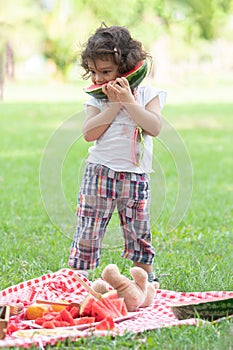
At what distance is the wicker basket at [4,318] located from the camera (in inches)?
102

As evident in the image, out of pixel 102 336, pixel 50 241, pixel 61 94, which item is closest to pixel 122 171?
pixel 102 336

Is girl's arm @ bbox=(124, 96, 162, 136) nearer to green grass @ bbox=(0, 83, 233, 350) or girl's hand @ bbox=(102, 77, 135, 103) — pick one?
girl's hand @ bbox=(102, 77, 135, 103)

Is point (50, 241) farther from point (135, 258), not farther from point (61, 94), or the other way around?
point (61, 94)

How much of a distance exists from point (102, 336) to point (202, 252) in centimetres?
174

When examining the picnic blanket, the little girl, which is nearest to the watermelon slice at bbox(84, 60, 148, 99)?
the little girl

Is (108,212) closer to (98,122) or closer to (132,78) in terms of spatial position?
(98,122)

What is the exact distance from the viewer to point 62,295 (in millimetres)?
3273

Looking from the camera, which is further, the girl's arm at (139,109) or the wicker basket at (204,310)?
the girl's arm at (139,109)

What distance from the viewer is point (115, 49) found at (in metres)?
3.31

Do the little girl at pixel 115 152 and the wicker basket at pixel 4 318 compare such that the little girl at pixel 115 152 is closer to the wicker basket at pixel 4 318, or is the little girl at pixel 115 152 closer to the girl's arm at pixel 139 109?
the girl's arm at pixel 139 109

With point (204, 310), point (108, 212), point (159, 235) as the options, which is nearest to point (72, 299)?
point (108, 212)

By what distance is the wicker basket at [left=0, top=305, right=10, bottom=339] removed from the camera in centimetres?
259

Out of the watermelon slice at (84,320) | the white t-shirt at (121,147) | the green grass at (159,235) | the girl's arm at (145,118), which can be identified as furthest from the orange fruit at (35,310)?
the girl's arm at (145,118)

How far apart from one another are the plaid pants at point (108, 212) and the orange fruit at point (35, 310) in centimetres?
58
